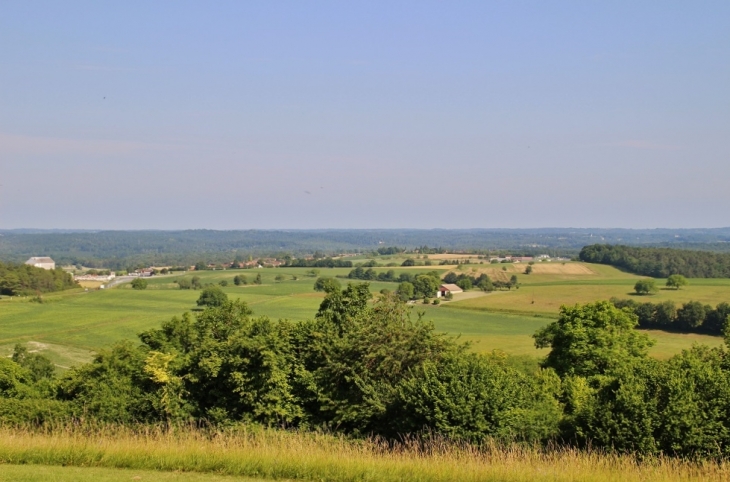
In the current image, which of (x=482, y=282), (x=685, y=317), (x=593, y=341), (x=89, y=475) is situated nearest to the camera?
(x=89, y=475)

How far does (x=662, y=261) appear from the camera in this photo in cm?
10819

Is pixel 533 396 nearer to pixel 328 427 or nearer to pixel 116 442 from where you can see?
pixel 328 427

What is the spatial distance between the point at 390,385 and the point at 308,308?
5780 cm

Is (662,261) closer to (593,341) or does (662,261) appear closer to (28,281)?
(593,341)

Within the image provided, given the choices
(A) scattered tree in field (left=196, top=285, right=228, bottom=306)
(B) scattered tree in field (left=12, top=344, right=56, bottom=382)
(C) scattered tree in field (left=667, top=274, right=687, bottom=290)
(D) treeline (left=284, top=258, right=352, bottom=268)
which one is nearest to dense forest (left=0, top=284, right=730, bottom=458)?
(B) scattered tree in field (left=12, top=344, right=56, bottom=382)

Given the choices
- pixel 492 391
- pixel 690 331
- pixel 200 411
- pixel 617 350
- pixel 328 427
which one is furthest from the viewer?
pixel 690 331

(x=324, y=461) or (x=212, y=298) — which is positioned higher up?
(x=324, y=461)

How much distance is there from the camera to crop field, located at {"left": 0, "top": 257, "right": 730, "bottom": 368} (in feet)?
189

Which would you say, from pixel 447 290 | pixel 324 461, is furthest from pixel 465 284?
pixel 324 461

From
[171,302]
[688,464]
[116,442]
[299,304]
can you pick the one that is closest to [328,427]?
[116,442]

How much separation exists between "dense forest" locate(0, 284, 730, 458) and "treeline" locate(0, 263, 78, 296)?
76614 millimetres

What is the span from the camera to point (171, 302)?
87.6m

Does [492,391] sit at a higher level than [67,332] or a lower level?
higher

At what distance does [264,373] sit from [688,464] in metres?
13.8
